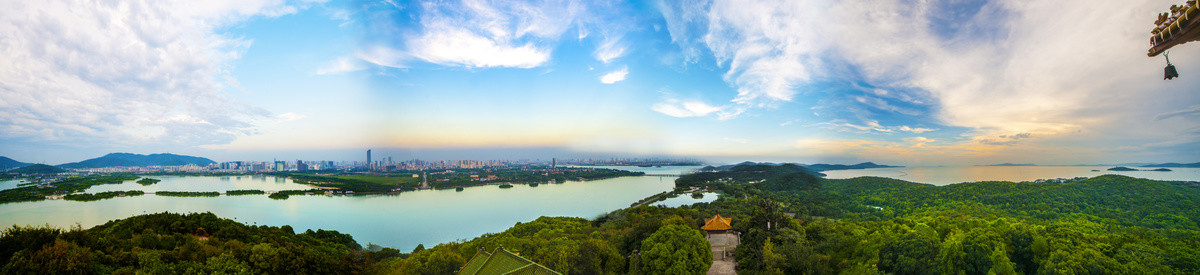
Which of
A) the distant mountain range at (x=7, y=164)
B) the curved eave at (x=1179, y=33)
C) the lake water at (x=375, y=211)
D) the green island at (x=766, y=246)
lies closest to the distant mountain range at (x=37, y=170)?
the distant mountain range at (x=7, y=164)

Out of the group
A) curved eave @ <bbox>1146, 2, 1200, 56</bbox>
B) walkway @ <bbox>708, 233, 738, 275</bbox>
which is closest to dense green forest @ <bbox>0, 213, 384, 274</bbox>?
walkway @ <bbox>708, 233, 738, 275</bbox>

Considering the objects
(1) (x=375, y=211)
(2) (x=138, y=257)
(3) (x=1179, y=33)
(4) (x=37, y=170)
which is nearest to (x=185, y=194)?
(1) (x=375, y=211)

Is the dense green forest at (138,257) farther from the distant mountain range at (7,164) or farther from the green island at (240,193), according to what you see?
the distant mountain range at (7,164)

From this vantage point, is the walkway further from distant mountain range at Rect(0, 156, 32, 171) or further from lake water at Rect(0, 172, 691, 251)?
distant mountain range at Rect(0, 156, 32, 171)

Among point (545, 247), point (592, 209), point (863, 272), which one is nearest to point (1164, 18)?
point (863, 272)

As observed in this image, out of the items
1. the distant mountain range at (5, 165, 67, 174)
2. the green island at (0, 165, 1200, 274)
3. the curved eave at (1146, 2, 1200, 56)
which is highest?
the curved eave at (1146, 2, 1200, 56)
